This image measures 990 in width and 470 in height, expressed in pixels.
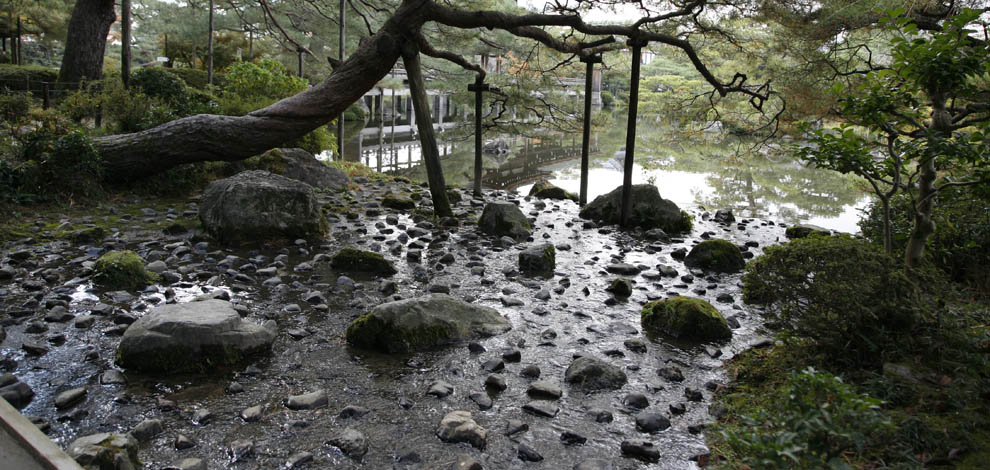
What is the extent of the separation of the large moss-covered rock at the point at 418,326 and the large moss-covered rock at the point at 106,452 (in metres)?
1.92

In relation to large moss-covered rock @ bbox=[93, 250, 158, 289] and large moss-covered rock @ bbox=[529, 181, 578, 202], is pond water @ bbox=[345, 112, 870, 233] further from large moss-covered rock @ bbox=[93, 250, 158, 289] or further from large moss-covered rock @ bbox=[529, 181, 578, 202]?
large moss-covered rock @ bbox=[93, 250, 158, 289]

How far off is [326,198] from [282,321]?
19.2 ft

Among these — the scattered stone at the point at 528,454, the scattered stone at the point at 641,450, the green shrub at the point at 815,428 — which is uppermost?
the green shrub at the point at 815,428

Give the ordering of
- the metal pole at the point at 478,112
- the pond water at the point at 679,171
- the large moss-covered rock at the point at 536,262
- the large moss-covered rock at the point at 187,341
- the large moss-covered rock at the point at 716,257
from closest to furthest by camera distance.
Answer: the large moss-covered rock at the point at 187,341, the large moss-covered rock at the point at 536,262, the large moss-covered rock at the point at 716,257, the metal pole at the point at 478,112, the pond water at the point at 679,171

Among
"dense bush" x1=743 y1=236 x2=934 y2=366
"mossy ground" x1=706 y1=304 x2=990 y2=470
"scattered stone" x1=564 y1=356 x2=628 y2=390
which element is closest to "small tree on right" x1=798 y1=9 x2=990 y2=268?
"dense bush" x1=743 y1=236 x2=934 y2=366

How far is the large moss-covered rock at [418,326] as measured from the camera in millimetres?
4766

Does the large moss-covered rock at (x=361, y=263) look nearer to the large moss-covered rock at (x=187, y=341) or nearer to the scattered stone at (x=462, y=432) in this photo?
the large moss-covered rock at (x=187, y=341)

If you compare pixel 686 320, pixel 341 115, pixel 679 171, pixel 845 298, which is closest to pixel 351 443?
pixel 845 298

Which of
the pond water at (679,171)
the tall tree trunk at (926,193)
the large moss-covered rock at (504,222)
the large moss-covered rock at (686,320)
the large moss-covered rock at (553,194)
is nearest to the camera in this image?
the tall tree trunk at (926,193)

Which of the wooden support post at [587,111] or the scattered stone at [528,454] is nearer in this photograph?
the scattered stone at [528,454]

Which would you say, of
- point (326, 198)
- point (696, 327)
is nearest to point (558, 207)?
point (326, 198)

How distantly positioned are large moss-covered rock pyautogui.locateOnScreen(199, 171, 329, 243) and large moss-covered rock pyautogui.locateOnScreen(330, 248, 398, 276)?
130 centimetres

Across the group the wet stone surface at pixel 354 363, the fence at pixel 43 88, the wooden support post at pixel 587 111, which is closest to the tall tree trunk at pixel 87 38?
the fence at pixel 43 88

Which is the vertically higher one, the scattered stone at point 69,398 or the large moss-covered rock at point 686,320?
the large moss-covered rock at point 686,320
